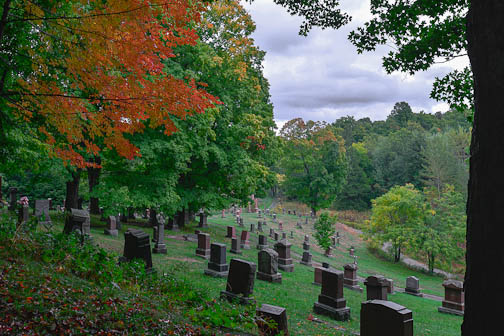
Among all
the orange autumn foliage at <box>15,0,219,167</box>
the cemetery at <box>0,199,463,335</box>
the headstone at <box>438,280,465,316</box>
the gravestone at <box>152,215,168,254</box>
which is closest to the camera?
the orange autumn foliage at <box>15,0,219,167</box>

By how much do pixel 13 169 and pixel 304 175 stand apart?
136 ft

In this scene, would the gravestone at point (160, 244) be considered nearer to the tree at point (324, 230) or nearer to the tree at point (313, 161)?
the tree at point (324, 230)

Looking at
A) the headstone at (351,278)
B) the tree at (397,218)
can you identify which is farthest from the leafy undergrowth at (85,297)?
the tree at (397,218)

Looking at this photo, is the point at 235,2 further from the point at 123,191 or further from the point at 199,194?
the point at 123,191

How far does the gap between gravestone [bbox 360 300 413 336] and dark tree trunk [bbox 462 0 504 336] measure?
369 centimetres

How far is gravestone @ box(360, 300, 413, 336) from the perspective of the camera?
6.40 m

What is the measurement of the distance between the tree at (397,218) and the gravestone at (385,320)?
22.6m

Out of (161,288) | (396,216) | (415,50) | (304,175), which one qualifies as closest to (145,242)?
(161,288)

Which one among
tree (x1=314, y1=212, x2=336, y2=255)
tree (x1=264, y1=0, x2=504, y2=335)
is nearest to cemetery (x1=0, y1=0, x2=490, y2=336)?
tree (x1=264, y1=0, x2=504, y2=335)

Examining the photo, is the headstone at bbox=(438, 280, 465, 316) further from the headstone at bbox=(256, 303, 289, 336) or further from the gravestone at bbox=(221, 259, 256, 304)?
the headstone at bbox=(256, 303, 289, 336)

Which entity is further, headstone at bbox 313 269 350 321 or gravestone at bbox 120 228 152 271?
gravestone at bbox 120 228 152 271

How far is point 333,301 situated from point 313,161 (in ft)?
124

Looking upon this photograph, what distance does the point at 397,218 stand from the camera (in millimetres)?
30547

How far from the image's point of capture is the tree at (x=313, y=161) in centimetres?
4728
